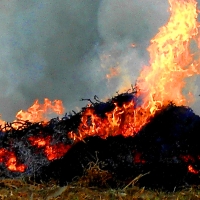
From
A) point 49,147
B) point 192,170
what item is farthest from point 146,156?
point 49,147

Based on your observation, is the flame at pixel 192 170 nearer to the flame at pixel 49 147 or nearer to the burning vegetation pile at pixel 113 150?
the burning vegetation pile at pixel 113 150

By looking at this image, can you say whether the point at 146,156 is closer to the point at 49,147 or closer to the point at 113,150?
the point at 113,150

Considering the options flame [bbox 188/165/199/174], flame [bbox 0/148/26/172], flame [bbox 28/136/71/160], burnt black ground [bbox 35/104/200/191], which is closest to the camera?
burnt black ground [bbox 35/104/200/191]

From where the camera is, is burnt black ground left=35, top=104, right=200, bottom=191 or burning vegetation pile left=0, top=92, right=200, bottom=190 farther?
burning vegetation pile left=0, top=92, right=200, bottom=190

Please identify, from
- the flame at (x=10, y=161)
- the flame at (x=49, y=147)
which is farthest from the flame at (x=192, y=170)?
the flame at (x=10, y=161)

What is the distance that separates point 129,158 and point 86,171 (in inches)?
52.8

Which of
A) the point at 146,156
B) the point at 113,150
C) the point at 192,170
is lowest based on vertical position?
the point at 192,170

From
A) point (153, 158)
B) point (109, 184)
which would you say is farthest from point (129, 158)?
point (109, 184)

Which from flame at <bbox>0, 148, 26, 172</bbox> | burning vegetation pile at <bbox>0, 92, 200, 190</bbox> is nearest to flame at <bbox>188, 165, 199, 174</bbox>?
burning vegetation pile at <bbox>0, 92, 200, 190</bbox>

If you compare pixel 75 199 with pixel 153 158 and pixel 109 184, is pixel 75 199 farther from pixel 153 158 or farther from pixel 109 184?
pixel 153 158

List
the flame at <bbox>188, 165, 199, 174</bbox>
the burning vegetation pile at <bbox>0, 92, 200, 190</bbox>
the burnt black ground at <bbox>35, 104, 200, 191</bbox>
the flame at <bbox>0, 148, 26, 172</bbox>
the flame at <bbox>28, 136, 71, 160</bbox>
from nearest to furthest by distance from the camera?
the burnt black ground at <bbox>35, 104, 200, 191</bbox>, the burning vegetation pile at <bbox>0, 92, 200, 190</bbox>, the flame at <bbox>188, 165, 199, 174</bbox>, the flame at <bbox>28, 136, 71, 160</bbox>, the flame at <bbox>0, 148, 26, 172</bbox>

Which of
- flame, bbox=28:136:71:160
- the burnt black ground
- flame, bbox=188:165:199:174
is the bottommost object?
flame, bbox=188:165:199:174

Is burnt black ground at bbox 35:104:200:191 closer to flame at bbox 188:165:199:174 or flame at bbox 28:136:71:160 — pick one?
flame at bbox 188:165:199:174

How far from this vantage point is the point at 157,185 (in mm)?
9664
